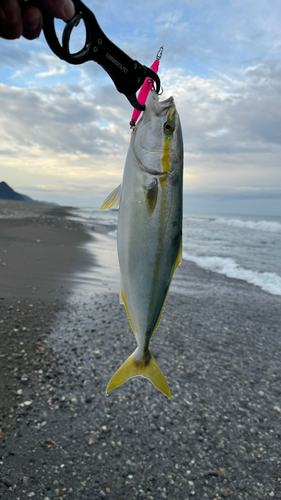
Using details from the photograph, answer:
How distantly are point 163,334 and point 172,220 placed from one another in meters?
4.58

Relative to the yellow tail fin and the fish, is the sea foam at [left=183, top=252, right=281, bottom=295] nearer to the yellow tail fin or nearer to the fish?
the yellow tail fin

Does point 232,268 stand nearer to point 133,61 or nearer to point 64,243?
point 64,243

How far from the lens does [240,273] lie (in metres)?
13.6

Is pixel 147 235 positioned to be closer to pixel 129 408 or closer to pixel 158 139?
pixel 158 139

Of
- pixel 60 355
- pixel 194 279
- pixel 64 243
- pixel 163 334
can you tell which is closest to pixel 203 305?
pixel 163 334

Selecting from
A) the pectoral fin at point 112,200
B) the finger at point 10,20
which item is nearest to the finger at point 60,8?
the finger at point 10,20

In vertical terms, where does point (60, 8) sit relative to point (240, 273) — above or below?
above

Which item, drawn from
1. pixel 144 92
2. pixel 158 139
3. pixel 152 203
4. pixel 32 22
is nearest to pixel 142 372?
pixel 152 203

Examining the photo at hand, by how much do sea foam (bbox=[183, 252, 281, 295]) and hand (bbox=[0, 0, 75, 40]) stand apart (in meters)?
10.4

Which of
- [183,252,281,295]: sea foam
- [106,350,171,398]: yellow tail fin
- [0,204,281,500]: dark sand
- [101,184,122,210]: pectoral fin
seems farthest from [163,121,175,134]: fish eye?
[183,252,281,295]: sea foam

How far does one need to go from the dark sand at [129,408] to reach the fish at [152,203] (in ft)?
7.55

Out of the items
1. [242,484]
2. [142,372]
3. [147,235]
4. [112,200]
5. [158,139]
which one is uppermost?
[158,139]

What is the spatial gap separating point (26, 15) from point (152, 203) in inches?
43.0

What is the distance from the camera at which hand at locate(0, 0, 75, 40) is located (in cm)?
163
